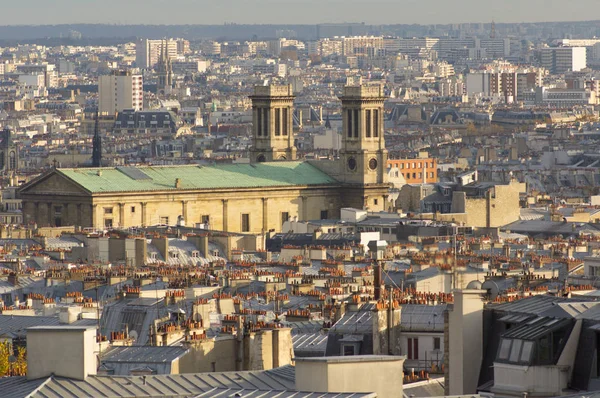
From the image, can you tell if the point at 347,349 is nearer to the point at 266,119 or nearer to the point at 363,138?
the point at 363,138

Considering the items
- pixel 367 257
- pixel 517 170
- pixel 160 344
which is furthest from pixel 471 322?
pixel 517 170

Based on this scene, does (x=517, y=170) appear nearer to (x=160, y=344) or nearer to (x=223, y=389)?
(x=160, y=344)

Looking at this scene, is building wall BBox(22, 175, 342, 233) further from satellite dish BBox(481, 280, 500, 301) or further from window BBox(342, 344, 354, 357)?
satellite dish BBox(481, 280, 500, 301)

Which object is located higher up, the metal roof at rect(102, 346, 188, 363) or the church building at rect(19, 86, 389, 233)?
the church building at rect(19, 86, 389, 233)

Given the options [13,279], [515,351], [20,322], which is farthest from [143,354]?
[13,279]

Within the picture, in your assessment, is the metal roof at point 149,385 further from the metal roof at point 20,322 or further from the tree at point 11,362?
the metal roof at point 20,322

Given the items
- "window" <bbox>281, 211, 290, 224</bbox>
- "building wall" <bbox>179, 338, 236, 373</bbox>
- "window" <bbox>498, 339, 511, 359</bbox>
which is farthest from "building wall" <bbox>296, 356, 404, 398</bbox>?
"window" <bbox>281, 211, 290, 224</bbox>
